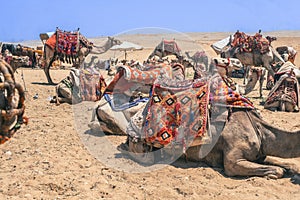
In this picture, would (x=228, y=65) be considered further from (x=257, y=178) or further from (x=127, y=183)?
(x=127, y=183)

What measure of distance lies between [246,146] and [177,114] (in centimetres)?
89

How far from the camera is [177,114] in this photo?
16.0 feet

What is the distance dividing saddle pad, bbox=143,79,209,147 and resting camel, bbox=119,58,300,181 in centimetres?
15

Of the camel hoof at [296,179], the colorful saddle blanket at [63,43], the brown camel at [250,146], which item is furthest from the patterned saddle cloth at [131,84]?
the colorful saddle blanket at [63,43]

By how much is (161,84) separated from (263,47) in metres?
9.06

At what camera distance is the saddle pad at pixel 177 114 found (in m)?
4.80

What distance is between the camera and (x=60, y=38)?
45.2 feet

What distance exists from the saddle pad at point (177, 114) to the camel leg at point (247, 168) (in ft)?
1.47

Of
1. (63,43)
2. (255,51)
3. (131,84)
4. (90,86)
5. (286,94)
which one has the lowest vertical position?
(286,94)

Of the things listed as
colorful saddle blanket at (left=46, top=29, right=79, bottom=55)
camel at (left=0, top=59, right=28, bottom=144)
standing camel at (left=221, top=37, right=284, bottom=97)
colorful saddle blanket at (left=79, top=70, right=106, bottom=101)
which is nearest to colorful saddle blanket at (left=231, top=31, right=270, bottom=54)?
standing camel at (left=221, top=37, right=284, bottom=97)

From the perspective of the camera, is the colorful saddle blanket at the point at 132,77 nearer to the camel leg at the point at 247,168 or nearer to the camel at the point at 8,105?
the camel leg at the point at 247,168

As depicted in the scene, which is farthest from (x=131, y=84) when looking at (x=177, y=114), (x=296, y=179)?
(x=296, y=179)

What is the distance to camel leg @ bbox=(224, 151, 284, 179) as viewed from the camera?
4.56 metres

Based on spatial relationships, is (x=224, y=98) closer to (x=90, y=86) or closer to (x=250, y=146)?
(x=250, y=146)
